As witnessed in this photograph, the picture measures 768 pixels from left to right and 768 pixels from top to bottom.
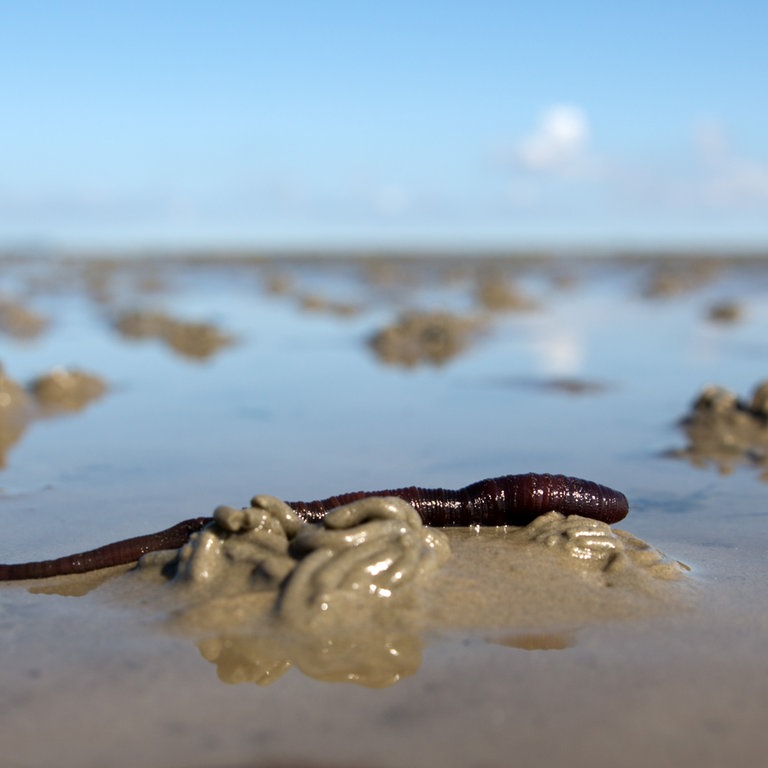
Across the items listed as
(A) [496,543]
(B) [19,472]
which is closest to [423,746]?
(A) [496,543]

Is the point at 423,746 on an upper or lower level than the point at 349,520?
lower

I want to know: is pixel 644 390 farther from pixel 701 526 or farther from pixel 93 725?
pixel 93 725

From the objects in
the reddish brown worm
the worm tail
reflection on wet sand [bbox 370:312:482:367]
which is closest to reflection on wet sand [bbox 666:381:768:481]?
the reddish brown worm

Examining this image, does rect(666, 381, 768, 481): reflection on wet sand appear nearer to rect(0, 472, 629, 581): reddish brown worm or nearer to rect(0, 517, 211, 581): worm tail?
rect(0, 472, 629, 581): reddish brown worm

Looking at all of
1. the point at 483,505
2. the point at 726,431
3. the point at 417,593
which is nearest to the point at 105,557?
the point at 417,593

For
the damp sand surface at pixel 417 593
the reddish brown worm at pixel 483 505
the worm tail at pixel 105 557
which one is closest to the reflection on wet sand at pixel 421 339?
the damp sand surface at pixel 417 593

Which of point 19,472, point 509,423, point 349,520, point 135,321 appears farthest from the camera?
point 135,321
